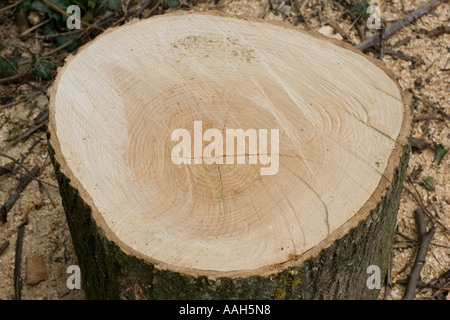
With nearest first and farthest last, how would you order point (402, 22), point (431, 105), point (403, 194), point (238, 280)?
point (238, 280)
point (403, 194)
point (431, 105)
point (402, 22)

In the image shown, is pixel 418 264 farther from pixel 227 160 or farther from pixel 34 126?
pixel 34 126

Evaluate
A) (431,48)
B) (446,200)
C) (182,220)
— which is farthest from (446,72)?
(182,220)

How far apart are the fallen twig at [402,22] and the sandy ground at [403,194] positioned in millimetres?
40

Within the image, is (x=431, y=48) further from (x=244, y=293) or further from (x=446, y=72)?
(x=244, y=293)

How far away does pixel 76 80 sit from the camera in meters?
2.41

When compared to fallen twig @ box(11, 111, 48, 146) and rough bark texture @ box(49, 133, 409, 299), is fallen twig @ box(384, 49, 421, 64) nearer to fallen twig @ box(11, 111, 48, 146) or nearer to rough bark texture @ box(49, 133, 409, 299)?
rough bark texture @ box(49, 133, 409, 299)

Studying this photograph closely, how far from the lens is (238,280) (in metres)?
1.89

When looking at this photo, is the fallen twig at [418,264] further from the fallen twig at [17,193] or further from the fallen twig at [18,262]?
the fallen twig at [17,193]

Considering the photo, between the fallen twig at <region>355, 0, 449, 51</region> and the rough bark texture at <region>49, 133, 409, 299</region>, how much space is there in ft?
5.19

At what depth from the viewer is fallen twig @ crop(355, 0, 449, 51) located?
3.73 metres

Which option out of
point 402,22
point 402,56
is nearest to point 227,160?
point 402,56

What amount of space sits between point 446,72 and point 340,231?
81.7 inches

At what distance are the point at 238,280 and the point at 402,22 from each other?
8.33 feet

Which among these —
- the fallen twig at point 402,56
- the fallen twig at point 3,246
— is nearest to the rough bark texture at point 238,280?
the fallen twig at point 3,246
